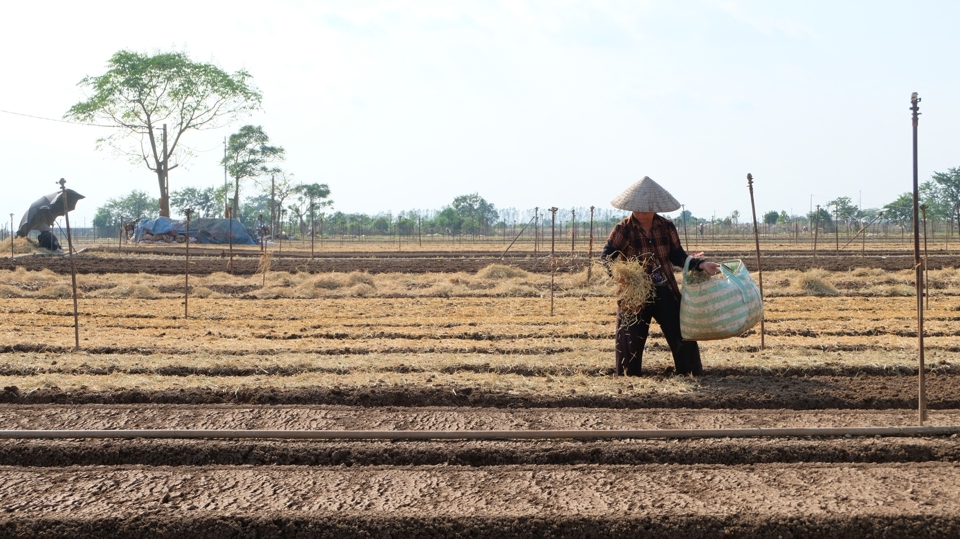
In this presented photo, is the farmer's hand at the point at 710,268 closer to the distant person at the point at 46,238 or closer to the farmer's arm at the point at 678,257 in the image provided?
the farmer's arm at the point at 678,257

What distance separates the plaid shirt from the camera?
266 inches

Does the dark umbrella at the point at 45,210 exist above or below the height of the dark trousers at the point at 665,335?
above

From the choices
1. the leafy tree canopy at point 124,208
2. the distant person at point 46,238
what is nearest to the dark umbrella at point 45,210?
the distant person at point 46,238

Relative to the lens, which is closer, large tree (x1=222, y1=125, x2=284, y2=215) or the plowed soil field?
the plowed soil field

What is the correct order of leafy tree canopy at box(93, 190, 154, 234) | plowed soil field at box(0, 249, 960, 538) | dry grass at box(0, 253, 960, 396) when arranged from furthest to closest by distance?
leafy tree canopy at box(93, 190, 154, 234) → dry grass at box(0, 253, 960, 396) → plowed soil field at box(0, 249, 960, 538)

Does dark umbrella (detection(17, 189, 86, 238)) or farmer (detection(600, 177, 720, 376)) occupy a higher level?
dark umbrella (detection(17, 189, 86, 238))

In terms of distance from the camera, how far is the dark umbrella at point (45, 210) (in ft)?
Result: 82.2

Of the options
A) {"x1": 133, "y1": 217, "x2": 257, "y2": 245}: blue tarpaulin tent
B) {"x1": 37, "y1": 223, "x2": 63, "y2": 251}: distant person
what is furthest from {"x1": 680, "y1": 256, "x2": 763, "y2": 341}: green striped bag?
{"x1": 133, "y1": 217, "x2": 257, "y2": 245}: blue tarpaulin tent

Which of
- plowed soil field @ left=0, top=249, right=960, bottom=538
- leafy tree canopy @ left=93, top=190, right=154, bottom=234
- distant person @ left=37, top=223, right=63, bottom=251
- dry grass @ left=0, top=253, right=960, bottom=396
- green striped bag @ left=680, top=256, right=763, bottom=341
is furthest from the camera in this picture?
leafy tree canopy @ left=93, top=190, right=154, bottom=234

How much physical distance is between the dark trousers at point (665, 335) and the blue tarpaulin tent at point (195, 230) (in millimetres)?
36072

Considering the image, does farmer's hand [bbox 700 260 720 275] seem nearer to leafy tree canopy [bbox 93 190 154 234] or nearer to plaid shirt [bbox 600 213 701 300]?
plaid shirt [bbox 600 213 701 300]

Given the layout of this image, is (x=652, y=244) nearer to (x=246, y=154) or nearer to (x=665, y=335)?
(x=665, y=335)

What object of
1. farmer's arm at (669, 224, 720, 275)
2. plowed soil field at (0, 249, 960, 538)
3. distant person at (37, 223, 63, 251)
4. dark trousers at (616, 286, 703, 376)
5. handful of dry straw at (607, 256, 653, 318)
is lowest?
plowed soil field at (0, 249, 960, 538)

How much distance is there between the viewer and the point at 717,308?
6.52 meters
